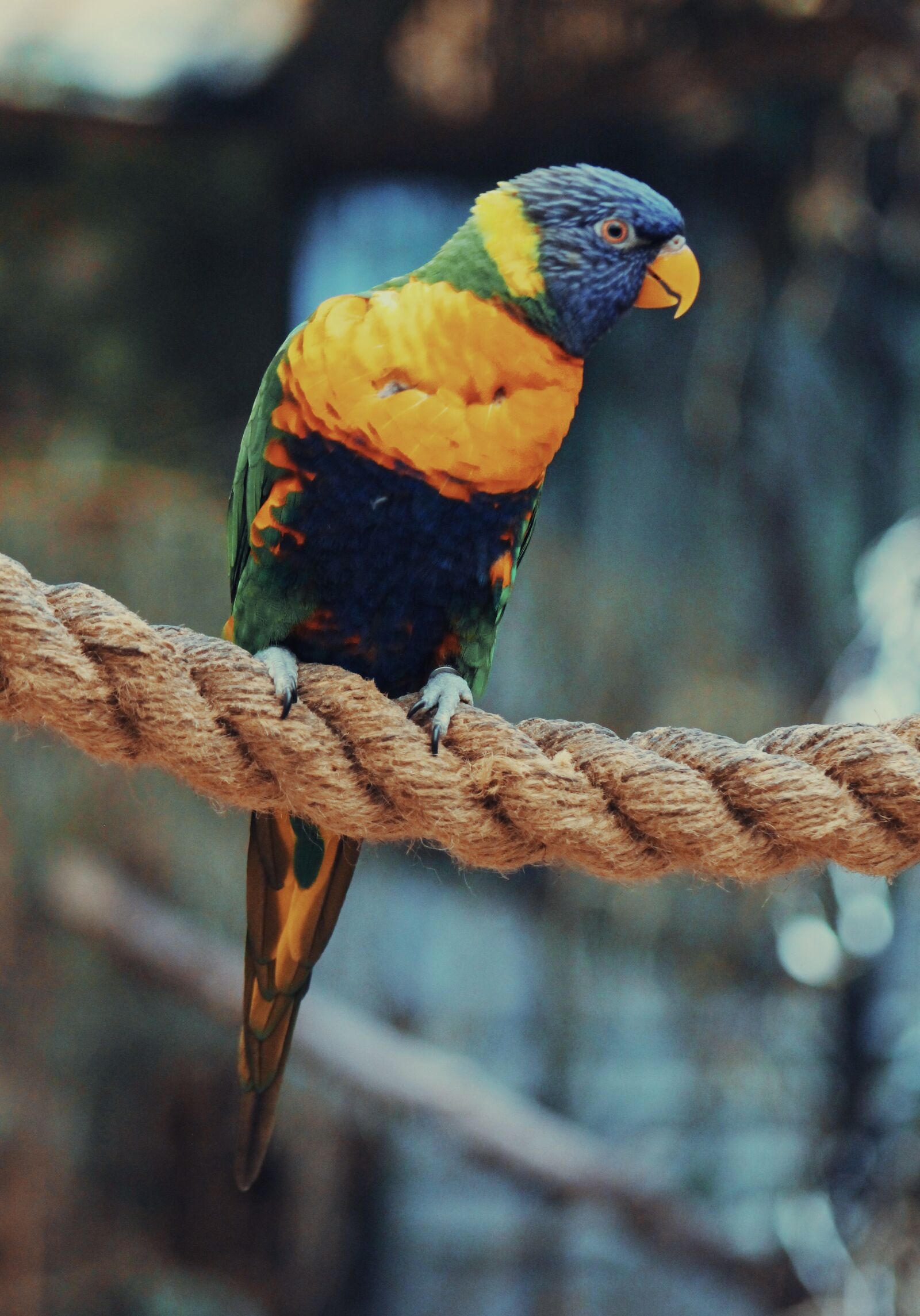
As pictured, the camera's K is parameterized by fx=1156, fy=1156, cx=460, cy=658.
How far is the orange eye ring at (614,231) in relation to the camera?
1492 mm

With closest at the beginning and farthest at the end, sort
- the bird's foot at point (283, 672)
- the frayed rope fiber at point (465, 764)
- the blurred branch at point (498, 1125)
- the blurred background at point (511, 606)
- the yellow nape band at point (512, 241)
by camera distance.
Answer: the frayed rope fiber at point (465, 764) < the bird's foot at point (283, 672) < the yellow nape band at point (512, 241) < the blurred branch at point (498, 1125) < the blurred background at point (511, 606)

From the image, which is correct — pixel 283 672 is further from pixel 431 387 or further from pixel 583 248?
pixel 583 248

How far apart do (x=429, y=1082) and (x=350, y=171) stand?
99.8 inches

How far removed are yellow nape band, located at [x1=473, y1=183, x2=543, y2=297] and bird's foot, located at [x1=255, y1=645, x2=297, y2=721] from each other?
1.69ft

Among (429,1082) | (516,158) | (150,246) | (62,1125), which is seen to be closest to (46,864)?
(62,1125)

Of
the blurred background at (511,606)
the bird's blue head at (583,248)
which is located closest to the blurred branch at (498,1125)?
the blurred background at (511,606)

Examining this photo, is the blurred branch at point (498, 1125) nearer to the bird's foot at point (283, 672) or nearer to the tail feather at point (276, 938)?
the tail feather at point (276, 938)

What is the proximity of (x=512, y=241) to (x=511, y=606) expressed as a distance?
76.7 inches

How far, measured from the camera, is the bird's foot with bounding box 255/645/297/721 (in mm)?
1090

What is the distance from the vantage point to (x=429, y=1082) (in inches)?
104

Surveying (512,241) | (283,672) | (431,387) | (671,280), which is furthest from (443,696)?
(671,280)

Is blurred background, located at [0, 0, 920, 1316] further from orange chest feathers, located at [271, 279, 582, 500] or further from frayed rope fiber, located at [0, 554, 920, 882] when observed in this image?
frayed rope fiber, located at [0, 554, 920, 882]

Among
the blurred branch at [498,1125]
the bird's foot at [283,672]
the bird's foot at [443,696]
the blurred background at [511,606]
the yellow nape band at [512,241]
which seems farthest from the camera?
the blurred background at [511,606]

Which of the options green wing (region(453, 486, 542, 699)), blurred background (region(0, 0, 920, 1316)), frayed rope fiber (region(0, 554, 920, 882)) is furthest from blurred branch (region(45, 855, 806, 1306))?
frayed rope fiber (region(0, 554, 920, 882))
